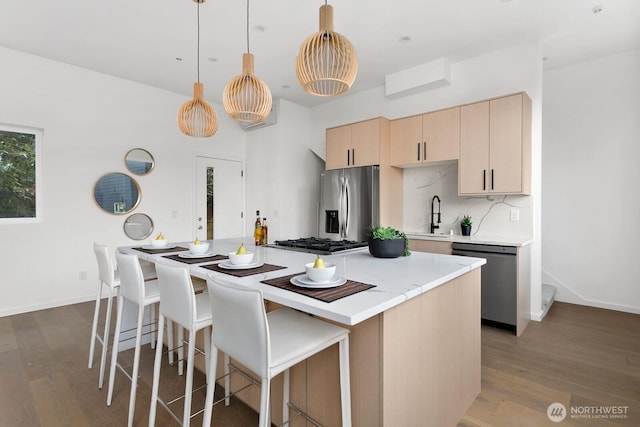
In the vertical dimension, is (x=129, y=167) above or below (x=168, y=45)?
below

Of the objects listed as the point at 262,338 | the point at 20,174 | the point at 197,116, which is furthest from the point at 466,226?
the point at 20,174

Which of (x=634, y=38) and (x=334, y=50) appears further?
(x=634, y=38)

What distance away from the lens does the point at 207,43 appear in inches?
133

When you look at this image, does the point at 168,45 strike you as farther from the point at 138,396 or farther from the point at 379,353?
the point at 379,353

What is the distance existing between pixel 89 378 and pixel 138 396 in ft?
1.58

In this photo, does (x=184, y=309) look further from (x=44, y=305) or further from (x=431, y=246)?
(x=44, y=305)

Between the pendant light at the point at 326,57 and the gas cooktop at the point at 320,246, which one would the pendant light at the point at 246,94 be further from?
the gas cooktop at the point at 320,246

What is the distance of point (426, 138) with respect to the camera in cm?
373

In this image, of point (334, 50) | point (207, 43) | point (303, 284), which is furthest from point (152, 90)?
point (303, 284)

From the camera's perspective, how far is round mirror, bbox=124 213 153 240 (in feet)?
14.1

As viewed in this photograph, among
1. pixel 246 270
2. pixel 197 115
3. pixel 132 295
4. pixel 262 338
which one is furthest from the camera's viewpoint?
pixel 197 115

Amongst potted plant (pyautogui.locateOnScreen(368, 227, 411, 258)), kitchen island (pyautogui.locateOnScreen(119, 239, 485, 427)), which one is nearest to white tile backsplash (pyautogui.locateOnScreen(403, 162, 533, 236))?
kitchen island (pyautogui.locateOnScreen(119, 239, 485, 427))

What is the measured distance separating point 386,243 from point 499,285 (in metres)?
1.73

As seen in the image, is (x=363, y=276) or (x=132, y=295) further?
(x=132, y=295)
